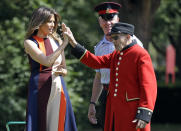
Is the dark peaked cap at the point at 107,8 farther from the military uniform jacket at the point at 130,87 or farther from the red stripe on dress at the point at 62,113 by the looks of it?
the red stripe on dress at the point at 62,113

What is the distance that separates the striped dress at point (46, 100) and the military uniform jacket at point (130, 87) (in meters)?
0.34

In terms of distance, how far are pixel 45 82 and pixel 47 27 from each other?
0.54 meters

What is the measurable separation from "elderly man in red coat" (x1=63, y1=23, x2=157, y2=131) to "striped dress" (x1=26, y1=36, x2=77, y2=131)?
0.33 m

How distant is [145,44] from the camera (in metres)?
6.85

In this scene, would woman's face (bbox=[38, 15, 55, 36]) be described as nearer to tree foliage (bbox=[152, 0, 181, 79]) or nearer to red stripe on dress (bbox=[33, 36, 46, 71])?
red stripe on dress (bbox=[33, 36, 46, 71])

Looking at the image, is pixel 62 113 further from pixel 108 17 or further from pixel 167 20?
pixel 167 20

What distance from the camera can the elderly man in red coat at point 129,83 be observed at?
358cm

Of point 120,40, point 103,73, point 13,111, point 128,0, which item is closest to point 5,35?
point 13,111

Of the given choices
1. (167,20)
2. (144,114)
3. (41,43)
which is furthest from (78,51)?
(167,20)

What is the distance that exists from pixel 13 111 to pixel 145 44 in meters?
3.44

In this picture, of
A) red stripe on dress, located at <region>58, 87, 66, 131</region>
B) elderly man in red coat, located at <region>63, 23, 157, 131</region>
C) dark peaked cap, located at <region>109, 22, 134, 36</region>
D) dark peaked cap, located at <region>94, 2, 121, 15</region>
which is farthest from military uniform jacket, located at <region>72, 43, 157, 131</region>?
dark peaked cap, located at <region>94, 2, 121, 15</region>

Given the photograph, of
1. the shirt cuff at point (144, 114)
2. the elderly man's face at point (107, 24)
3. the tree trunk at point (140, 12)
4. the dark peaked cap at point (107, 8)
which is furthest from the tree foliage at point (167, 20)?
the shirt cuff at point (144, 114)

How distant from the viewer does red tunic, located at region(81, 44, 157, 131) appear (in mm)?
3590

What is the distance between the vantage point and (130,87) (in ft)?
12.1
